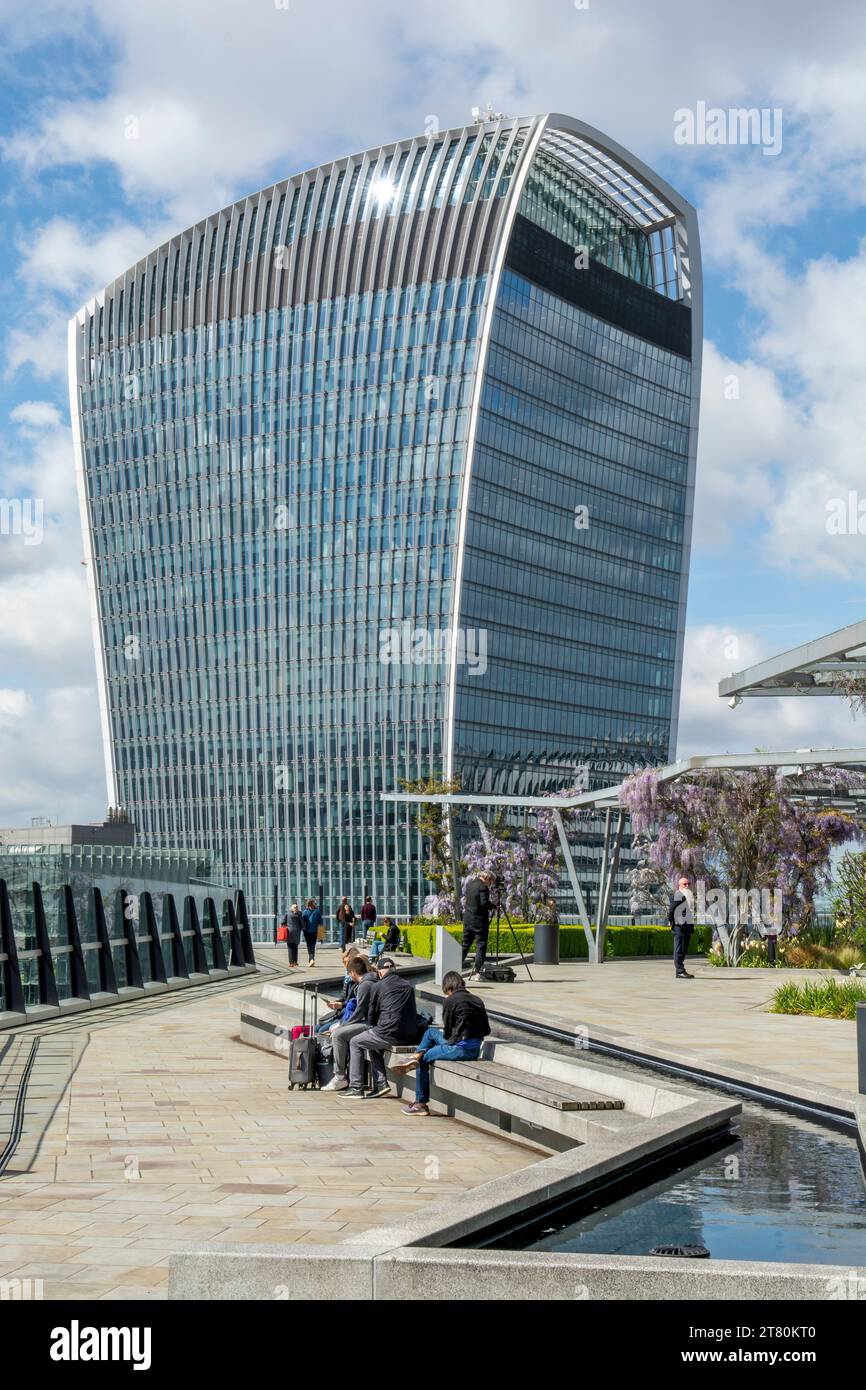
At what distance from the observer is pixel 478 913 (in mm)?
23516

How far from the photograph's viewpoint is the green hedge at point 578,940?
38281mm

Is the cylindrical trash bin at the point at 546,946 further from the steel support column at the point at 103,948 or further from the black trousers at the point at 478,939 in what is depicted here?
the steel support column at the point at 103,948

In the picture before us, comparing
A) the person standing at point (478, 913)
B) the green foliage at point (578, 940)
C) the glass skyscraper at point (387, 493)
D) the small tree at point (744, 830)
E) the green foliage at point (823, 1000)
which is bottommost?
the green foliage at point (578, 940)

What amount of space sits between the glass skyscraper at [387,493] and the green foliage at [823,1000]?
234ft

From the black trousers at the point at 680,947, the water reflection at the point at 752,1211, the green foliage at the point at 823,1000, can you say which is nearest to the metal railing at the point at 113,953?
the black trousers at the point at 680,947

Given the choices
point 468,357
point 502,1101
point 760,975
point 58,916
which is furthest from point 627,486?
point 502,1101

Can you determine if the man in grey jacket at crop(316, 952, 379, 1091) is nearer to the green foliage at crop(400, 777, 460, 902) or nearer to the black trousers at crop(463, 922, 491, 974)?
the black trousers at crop(463, 922, 491, 974)

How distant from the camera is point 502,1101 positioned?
11.5 metres

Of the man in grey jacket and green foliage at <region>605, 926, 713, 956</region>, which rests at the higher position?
the man in grey jacket

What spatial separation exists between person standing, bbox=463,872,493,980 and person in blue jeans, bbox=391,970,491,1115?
30.3 feet

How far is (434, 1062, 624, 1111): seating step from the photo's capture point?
1074cm

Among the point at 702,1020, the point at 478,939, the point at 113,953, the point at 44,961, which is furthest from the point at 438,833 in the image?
the point at 702,1020

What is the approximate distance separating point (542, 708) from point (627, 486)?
1881cm

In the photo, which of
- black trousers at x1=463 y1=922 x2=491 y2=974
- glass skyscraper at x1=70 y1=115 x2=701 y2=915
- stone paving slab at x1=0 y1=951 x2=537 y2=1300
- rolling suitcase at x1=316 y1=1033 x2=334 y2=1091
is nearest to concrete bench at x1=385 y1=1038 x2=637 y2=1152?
stone paving slab at x1=0 y1=951 x2=537 y2=1300
